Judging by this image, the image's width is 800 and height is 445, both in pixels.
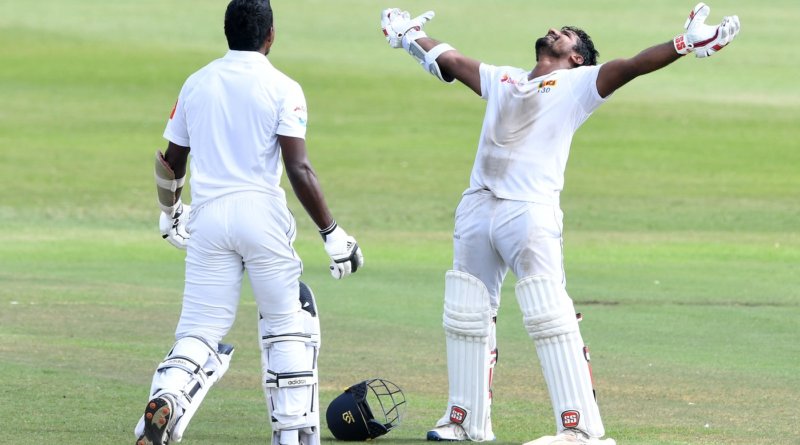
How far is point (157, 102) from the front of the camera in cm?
3669

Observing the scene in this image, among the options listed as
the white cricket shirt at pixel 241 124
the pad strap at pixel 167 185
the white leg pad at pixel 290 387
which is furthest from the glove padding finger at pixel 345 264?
the pad strap at pixel 167 185

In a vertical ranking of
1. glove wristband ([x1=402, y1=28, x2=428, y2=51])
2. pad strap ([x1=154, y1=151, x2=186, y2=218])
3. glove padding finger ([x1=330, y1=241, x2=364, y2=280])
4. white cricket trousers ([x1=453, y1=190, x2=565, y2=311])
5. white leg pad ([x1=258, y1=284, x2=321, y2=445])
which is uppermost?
glove wristband ([x1=402, y1=28, x2=428, y2=51])

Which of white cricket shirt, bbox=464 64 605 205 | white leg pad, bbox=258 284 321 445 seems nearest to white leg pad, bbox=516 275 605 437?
white cricket shirt, bbox=464 64 605 205

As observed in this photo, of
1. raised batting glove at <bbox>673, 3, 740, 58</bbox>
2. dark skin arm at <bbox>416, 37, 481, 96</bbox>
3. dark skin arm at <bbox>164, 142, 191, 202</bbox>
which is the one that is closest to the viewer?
raised batting glove at <bbox>673, 3, 740, 58</bbox>

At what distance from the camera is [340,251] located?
678 cm

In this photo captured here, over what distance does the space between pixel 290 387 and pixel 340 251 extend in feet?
2.10

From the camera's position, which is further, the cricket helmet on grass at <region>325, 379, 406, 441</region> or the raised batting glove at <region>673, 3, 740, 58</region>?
the cricket helmet on grass at <region>325, 379, 406, 441</region>

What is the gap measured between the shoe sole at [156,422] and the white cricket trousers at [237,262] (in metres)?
0.45

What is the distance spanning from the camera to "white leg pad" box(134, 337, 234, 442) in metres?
6.57

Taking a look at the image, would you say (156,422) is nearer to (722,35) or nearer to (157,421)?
(157,421)

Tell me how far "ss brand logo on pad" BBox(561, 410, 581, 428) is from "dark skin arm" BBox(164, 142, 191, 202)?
2.13m

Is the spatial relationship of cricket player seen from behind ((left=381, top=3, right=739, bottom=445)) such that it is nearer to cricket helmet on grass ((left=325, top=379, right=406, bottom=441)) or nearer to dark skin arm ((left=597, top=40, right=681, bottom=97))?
dark skin arm ((left=597, top=40, right=681, bottom=97))

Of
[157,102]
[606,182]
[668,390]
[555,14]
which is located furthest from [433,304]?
[555,14]

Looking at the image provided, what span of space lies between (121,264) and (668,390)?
9.13 m
